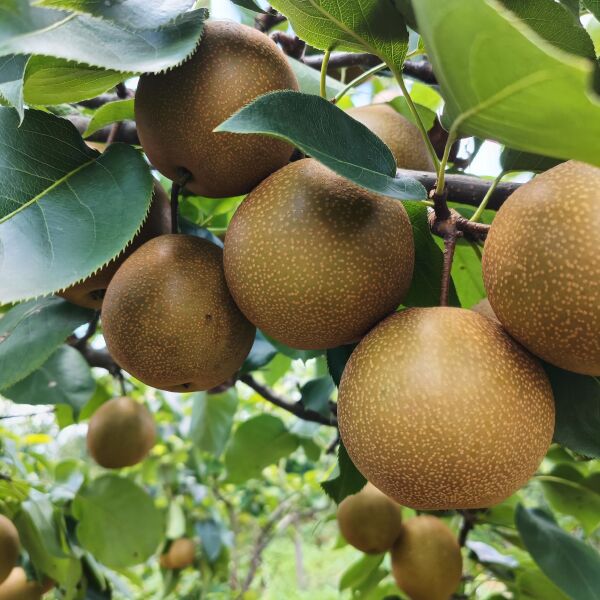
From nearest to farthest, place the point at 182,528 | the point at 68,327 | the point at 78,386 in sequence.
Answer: the point at 68,327 → the point at 78,386 → the point at 182,528

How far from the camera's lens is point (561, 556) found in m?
1.37

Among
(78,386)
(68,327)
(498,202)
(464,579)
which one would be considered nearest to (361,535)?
(464,579)

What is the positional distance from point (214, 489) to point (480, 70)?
10.3 ft

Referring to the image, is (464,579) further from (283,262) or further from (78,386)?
(283,262)

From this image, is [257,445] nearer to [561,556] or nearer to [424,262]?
[561,556]

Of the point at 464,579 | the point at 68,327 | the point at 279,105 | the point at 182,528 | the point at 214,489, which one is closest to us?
the point at 279,105

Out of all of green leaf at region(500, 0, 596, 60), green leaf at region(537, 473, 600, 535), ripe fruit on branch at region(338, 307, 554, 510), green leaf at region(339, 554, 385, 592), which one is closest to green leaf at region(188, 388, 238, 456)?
green leaf at region(339, 554, 385, 592)

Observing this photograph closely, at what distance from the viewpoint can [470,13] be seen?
46cm

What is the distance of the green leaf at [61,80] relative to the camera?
→ 728 millimetres

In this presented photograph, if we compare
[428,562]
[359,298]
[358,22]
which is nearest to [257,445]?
[428,562]

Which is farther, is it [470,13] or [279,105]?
[279,105]

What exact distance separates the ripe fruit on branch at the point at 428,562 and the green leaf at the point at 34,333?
1.06 meters

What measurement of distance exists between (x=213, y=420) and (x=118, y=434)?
53 cm

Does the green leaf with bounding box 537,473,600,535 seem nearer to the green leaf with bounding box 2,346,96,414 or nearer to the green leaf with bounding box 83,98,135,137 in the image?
the green leaf with bounding box 2,346,96,414
